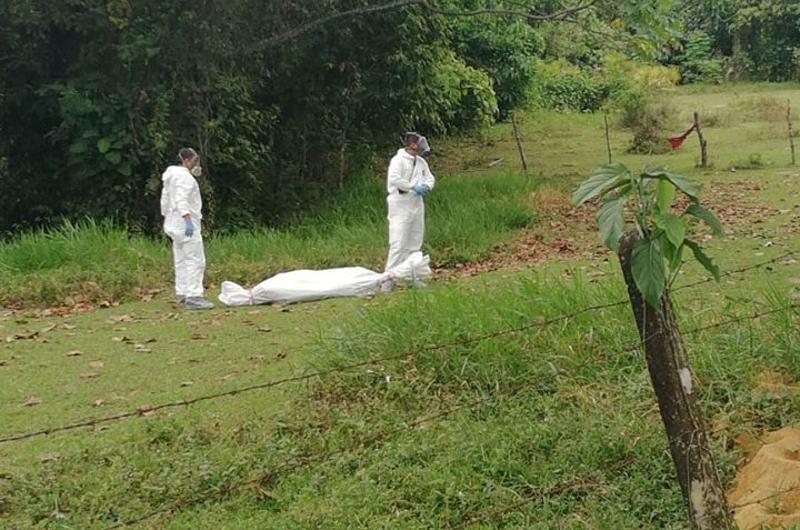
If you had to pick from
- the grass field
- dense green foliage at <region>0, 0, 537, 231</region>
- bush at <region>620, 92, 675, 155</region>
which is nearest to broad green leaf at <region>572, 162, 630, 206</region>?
the grass field

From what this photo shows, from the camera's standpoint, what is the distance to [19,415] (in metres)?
6.69

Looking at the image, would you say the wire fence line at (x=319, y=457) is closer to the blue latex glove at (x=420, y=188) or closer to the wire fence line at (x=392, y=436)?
the wire fence line at (x=392, y=436)

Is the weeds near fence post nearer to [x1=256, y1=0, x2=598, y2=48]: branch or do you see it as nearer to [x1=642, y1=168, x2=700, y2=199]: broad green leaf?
[x1=642, y1=168, x2=700, y2=199]: broad green leaf

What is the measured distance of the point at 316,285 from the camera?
10.1 meters

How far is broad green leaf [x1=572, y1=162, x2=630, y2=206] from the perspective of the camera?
3.52 metres

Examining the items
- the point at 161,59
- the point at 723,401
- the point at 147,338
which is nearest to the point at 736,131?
the point at 161,59

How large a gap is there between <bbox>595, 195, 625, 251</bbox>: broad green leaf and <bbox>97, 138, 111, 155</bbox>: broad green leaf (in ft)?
36.5

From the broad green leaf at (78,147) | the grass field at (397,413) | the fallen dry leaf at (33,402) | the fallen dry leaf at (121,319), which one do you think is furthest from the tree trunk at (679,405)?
the broad green leaf at (78,147)

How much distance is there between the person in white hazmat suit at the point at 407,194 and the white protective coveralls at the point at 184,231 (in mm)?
1930

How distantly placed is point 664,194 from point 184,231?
723cm

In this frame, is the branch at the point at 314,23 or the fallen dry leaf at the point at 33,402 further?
the branch at the point at 314,23

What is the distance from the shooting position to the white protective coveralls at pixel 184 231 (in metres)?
10.1

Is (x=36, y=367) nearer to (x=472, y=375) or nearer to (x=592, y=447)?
(x=472, y=375)

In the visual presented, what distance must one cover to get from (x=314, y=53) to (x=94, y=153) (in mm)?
3875
